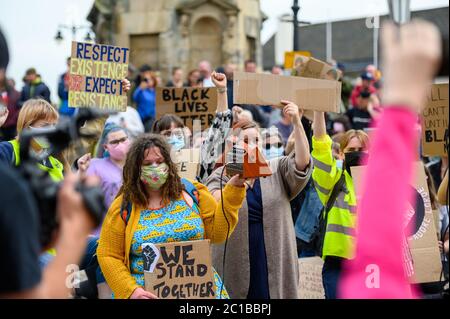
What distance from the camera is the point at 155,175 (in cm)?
652

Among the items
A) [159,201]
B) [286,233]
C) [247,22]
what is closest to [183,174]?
[286,233]

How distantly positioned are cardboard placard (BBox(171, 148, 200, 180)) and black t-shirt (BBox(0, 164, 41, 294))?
578cm

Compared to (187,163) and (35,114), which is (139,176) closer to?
(35,114)

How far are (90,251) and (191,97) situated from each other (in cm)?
309

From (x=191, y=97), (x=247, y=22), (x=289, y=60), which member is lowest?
(x=191, y=97)

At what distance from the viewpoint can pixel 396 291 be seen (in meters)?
2.76

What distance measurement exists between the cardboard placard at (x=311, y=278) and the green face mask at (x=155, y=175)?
3000 mm

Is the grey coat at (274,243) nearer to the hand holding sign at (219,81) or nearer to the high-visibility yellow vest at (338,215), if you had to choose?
the high-visibility yellow vest at (338,215)

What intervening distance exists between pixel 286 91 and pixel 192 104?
320 centimetres

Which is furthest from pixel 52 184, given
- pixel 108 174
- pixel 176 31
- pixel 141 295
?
pixel 176 31

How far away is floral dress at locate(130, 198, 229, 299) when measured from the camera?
648 cm

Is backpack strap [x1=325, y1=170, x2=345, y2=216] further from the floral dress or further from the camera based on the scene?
the camera
